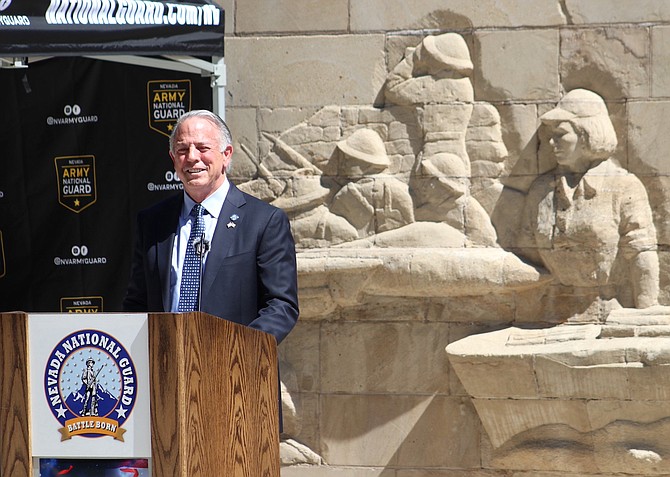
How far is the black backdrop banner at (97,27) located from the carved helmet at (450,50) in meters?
1.57

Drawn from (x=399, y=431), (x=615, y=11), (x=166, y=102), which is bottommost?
(x=399, y=431)

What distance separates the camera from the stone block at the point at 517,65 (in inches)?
264

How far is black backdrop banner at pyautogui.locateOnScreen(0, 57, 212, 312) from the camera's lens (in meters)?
6.82

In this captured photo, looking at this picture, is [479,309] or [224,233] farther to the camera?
[479,309]

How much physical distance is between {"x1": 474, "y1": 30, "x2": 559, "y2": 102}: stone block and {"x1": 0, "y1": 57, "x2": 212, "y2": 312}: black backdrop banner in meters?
1.69

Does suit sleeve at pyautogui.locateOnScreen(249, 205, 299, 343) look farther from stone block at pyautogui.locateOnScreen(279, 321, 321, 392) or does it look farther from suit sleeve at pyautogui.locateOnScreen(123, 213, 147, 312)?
stone block at pyautogui.locateOnScreen(279, 321, 321, 392)

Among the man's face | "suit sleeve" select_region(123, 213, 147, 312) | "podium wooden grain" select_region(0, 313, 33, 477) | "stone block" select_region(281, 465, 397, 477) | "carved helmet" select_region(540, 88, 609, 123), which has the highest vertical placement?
"carved helmet" select_region(540, 88, 609, 123)

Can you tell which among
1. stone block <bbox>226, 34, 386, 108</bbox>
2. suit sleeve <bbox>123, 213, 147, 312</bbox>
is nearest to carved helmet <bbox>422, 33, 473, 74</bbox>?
stone block <bbox>226, 34, 386, 108</bbox>

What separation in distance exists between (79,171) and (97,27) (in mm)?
1409

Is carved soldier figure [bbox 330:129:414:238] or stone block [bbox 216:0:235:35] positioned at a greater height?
stone block [bbox 216:0:235:35]

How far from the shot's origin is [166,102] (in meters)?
6.81

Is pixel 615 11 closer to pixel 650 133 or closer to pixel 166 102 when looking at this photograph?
pixel 650 133

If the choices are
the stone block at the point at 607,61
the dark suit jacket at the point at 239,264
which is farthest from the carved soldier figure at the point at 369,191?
the dark suit jacket at the point at 239,264

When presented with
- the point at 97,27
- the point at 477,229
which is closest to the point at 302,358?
the point at 477,229
